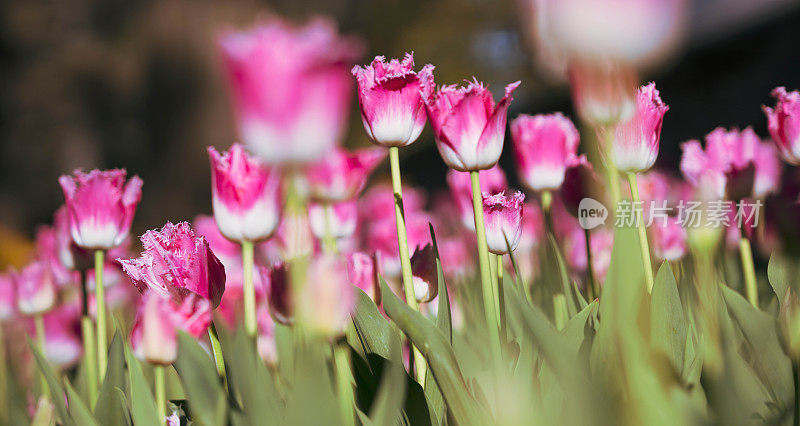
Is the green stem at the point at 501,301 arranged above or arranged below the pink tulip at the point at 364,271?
below

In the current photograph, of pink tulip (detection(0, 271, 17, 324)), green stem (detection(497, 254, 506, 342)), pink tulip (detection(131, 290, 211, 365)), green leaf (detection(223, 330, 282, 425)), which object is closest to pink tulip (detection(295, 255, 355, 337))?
green leaf (detection(223, 330, 282, 425))

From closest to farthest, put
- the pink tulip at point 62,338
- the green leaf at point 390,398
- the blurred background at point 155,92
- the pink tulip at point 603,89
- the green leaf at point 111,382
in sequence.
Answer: the pink tulip at point 603,89, the green leaf at point 390,398, the green leaf at point 111,382, the pink tulip at point 62,338, the blurred background at point 155,92

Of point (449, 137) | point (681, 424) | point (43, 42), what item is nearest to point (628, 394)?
point (681, 424)

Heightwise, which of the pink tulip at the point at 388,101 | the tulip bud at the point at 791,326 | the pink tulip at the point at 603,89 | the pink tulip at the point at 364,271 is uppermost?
the pink tulip at the point at 388,101

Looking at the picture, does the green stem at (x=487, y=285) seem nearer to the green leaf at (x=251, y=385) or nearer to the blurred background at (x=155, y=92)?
the green leaf at (x=251, y=385)

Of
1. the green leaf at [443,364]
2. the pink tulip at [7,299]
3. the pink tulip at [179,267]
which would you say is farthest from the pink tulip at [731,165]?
the pink tulip at [7,299]

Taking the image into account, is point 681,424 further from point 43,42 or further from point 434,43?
point 434,43

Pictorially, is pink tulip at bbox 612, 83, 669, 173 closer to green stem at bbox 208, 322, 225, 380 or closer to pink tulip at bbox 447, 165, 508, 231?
pink tulip at bbox 447, 165, 508, 231

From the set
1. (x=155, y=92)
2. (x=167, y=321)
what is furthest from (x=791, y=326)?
(x=155, y=92)
